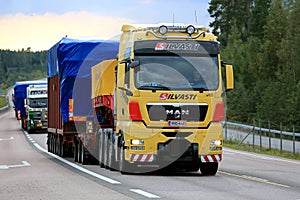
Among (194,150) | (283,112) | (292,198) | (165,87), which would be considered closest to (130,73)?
(165,87)

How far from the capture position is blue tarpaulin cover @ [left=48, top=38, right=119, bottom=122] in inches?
938

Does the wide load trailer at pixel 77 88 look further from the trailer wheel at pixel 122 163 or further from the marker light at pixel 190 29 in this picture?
A: the marker light at pixel 190 29

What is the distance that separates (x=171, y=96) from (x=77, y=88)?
24.1 ft

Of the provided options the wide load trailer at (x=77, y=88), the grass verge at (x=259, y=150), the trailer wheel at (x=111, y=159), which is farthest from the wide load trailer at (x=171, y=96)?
the grass verge at (x=259, y=150)

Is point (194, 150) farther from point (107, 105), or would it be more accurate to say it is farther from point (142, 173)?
point (107, 105)

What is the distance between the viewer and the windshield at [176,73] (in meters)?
17.6

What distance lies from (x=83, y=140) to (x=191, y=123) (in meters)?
6.06

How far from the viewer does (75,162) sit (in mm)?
24453

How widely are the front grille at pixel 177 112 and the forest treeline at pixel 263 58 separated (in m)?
36.2

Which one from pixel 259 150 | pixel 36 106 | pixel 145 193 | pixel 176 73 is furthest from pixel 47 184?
pixel 36 106

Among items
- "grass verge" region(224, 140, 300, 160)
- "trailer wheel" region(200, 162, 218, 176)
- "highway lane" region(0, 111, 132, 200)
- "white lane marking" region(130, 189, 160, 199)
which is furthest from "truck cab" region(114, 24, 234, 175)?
"grass verge" region(224, 140, 300, 160)

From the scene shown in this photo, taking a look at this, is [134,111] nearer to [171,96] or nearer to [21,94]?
[171,96]

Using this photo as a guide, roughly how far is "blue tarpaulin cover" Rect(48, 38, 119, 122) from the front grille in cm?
599

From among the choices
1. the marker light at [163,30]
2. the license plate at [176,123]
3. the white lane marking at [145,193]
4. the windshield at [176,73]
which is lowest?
the white lane marking at [145,193]
